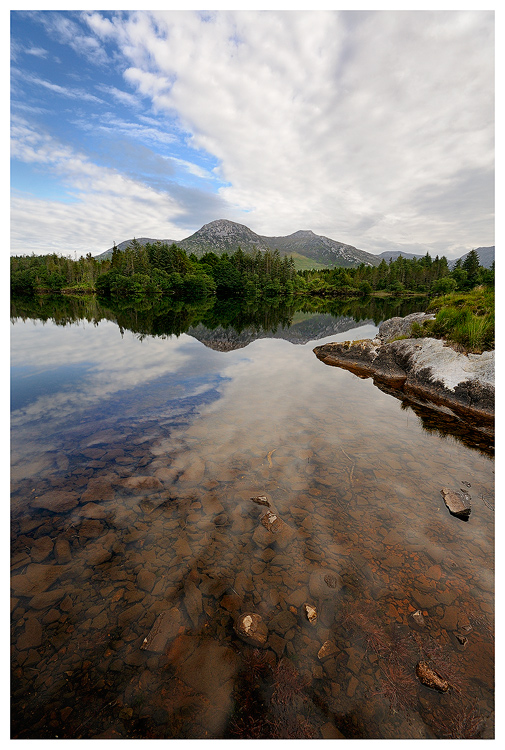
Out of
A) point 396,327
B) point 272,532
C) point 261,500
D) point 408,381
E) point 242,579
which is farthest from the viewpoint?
point 396,327

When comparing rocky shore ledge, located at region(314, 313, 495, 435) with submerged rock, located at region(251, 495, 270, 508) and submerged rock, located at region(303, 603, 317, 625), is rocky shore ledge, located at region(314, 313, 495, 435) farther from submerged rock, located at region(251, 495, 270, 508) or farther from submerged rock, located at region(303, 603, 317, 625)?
submerged rock, located at region(303, 603, 317, 625)

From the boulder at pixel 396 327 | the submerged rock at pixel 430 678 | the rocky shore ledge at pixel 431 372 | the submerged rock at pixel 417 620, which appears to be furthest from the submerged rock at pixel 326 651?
the boulder at pixel 396 327

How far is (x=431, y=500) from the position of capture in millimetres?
7559

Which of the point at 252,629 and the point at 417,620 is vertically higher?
the point at 417,620

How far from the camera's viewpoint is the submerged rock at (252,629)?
4.46 meters

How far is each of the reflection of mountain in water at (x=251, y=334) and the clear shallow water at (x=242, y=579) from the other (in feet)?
59.4

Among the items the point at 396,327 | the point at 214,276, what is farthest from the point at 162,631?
the point at 214,276

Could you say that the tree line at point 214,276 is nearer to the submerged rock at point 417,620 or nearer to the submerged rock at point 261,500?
the submerged rock at point 261,500

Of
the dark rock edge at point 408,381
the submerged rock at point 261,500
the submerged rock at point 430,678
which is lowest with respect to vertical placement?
the submerged rock at point 430,678

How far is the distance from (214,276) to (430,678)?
131m

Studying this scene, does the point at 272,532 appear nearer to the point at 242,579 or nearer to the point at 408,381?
the point at 242,579

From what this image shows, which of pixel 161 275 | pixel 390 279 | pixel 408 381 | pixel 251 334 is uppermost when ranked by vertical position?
pixel 390 279

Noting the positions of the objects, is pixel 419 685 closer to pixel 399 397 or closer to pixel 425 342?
pixel 399 397

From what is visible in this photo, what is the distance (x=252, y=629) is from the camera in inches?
181
